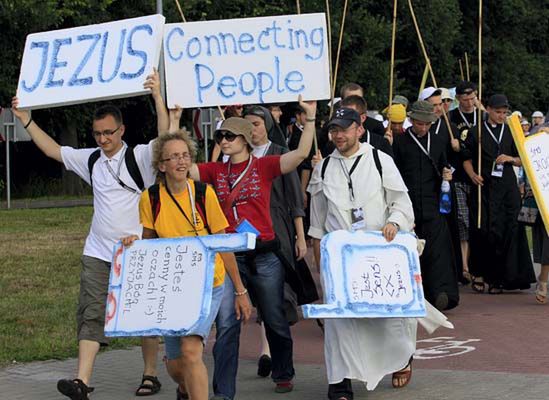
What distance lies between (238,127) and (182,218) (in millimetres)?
904

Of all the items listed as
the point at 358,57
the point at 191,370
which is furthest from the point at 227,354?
the point at 358,57

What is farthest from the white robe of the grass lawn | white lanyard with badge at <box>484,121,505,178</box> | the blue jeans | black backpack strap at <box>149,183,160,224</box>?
white lanyard with badge at <box>484,121,505,178</box>

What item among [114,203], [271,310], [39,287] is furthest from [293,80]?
[39,287]

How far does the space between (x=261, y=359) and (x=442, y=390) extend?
1.42m

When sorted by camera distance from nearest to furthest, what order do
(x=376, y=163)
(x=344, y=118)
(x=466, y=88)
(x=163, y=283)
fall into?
1. (x=163, y=283)
2. (x=344, y=118)
3. (x=376, y=163)
4. (x=466, y=88)

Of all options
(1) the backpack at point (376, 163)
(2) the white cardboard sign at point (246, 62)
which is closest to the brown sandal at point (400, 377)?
(1) the backpack at point (376, 163)

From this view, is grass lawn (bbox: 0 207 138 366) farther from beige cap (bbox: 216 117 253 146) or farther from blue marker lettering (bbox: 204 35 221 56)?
blue marker lettering (bbox: 204 35 221 56)

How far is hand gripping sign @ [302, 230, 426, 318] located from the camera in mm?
7770

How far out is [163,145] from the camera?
24.4 ft

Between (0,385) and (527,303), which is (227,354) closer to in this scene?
(0,385)

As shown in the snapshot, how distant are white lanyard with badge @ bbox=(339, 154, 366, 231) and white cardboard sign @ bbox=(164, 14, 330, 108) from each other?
57 centimetres

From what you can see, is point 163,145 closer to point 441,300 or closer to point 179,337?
point 179,337

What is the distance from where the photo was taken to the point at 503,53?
47.7 m

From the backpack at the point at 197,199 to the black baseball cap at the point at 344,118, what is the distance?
3.94 feet
